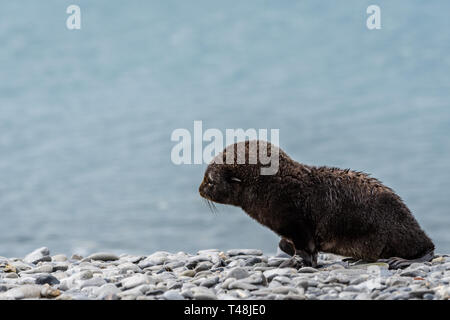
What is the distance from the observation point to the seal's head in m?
6.06

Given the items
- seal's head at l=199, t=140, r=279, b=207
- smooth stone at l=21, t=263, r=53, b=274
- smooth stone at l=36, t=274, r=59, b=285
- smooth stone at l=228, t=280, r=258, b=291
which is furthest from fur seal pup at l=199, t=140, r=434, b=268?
smooth stone at l=21, t=263, r=53, b=274

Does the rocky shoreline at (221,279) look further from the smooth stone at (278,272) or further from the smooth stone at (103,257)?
the smooth stone at (103,257)

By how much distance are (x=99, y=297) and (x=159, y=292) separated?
424 millimetres

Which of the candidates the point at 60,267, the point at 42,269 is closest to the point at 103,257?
the point at 60,267

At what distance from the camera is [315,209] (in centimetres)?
609

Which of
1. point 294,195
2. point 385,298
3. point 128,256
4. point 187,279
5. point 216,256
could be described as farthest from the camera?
point 128,256

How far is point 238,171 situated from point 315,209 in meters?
0.75

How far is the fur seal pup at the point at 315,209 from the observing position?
6.02 meters

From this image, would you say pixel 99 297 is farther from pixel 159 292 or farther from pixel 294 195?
pixel 294 195

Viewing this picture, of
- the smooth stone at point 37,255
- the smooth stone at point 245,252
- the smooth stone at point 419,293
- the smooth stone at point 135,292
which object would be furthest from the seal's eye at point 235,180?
the smooth stone at point 37,255

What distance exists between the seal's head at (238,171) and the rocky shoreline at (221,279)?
0.63 meters

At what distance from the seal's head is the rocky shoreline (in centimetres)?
63

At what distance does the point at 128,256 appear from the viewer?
725cm
